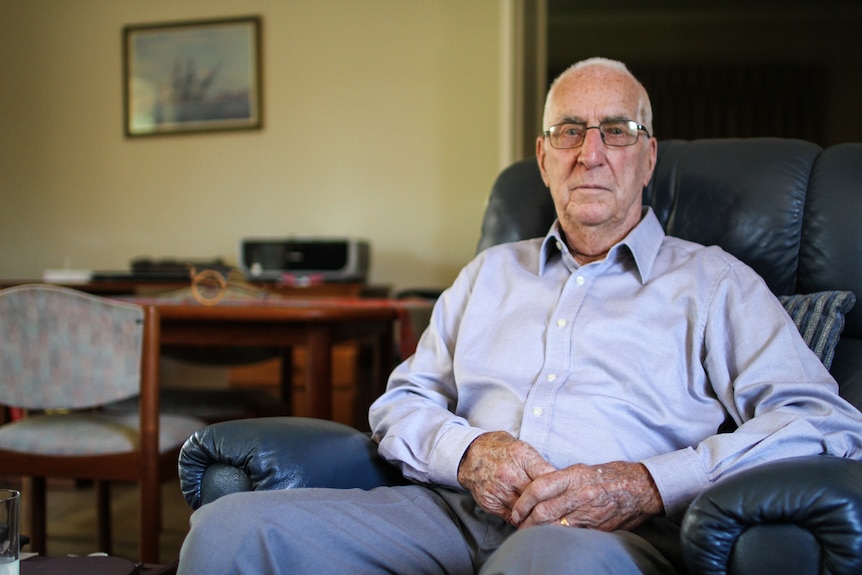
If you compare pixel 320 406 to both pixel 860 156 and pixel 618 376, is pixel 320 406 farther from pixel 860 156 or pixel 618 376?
pixel 860 156

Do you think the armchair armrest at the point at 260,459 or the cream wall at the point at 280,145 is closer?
the armchair armrest at the point at 260,459

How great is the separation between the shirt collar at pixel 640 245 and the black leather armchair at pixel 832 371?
16 centimetres

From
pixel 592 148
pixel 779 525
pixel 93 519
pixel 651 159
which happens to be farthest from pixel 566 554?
pixel 93 519

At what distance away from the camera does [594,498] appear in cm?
111

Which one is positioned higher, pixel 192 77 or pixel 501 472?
pixel 192 77

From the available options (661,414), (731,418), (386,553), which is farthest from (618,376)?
(386,553)

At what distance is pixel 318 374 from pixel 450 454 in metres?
0.90

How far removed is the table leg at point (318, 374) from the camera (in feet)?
6.91

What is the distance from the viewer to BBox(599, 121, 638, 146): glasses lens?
1.45m

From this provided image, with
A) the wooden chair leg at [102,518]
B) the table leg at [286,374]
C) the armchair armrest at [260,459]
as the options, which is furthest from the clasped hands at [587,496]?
the table leg at [286,374]

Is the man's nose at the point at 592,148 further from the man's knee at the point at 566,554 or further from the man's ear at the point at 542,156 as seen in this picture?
the man's knee at the point at 566,554

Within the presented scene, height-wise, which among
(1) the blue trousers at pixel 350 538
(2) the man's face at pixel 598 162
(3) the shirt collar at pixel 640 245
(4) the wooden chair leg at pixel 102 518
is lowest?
(4) the wooden chair leg at pixel 102 518

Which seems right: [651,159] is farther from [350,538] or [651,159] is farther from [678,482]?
[350,538]

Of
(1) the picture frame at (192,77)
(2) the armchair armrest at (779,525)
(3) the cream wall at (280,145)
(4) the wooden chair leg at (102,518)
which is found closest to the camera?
(2) the armchair armrest at (779,525)
